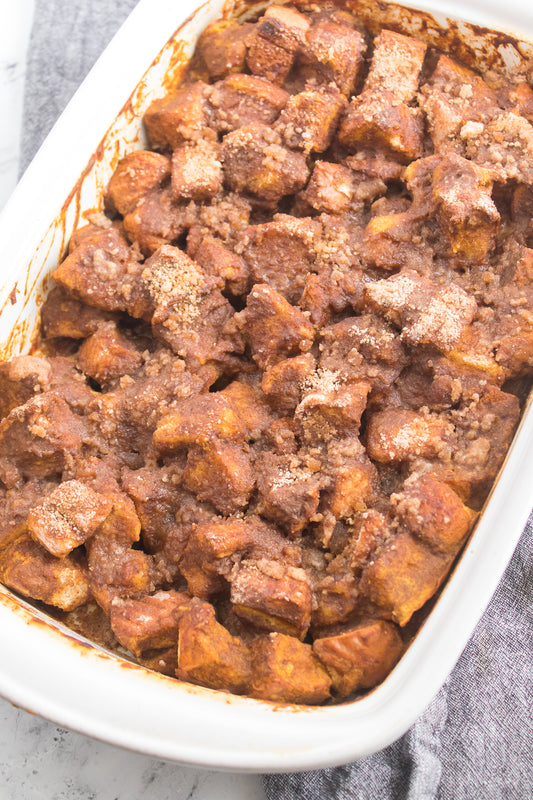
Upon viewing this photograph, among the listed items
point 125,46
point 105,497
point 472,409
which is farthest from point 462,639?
point 125,46

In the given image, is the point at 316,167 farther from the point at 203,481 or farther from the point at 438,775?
the point at 438,775

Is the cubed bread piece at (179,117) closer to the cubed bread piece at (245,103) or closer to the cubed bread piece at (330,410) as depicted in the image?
the cubed bread piece at (245,103)

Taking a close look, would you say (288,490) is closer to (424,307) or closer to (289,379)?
(289,379)

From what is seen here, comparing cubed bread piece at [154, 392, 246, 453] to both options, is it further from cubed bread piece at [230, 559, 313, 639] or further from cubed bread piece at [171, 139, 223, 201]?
cubed bread piece at [171, 139, 223, 201]

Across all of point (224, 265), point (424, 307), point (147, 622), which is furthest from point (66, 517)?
point (424, 307)

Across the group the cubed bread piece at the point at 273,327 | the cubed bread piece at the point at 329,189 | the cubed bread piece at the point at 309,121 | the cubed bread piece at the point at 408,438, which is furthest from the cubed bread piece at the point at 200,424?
the cubed bread piece at the point at 309,121

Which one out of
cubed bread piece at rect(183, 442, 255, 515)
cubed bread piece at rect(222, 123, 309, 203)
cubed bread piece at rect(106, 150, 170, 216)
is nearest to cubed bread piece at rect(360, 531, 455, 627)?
cubed bread piece at rect(183, 442, 255, 515)
